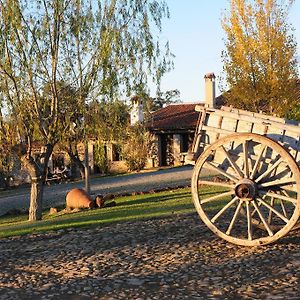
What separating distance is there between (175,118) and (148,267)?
3258 centimetres

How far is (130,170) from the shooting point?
124 ft

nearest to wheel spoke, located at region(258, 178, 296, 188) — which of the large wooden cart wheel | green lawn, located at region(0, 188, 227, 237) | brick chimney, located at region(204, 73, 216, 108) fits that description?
the large wooden cart wheel

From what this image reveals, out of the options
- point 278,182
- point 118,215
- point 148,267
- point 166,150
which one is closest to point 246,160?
point 278,182

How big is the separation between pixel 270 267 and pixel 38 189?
9.30 m

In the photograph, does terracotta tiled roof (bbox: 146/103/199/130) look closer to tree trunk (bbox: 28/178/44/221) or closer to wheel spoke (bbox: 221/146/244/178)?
tree trunk (bbox: 28/178/44/221)

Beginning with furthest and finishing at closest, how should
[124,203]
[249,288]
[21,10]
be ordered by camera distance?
[124,203] → [21,10] → [249,288]

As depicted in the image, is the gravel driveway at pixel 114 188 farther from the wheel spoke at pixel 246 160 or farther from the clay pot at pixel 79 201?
the wheel spoke at pixel 246 160

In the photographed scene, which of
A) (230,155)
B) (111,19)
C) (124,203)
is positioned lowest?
(124,203)

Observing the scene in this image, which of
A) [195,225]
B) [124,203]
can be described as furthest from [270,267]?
[124,203]

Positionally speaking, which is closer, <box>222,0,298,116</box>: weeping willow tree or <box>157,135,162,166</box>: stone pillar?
<box>222,0,298,116</box>: weeping willow tree

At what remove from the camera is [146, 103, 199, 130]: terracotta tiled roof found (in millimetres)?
38406

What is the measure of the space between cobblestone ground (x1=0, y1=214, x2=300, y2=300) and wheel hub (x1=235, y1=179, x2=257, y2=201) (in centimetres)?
77

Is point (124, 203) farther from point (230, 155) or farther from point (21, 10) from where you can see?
point (230, 155)

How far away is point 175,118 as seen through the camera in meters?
40.3
